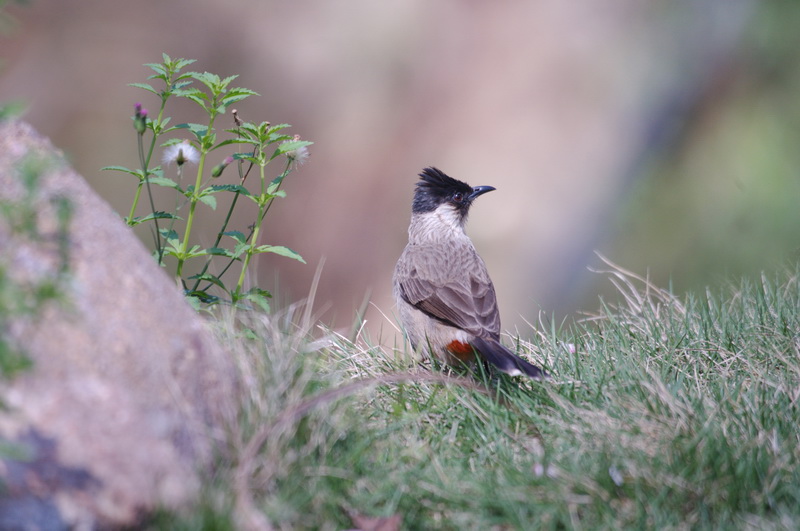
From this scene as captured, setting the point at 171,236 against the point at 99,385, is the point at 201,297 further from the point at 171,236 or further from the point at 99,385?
the point at 99,385

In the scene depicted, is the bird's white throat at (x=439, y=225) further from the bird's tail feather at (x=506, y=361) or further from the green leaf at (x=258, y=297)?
the green leaf at (x=258, y=297)

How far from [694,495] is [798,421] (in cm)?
86

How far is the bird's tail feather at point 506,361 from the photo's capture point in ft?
14.3

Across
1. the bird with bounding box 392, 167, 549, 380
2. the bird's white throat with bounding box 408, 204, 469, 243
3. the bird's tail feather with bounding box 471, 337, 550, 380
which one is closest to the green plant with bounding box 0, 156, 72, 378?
the bird's tail feather with bounding box 471, 337, 550, 380

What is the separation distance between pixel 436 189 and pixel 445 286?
1247mm

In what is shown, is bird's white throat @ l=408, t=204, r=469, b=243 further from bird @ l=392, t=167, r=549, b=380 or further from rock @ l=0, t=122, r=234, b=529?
rock @ l=0, t=122, r=234, b=529

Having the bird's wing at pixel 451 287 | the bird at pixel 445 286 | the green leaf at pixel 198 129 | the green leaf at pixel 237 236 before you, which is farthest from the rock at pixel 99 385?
the bird's wing at pixel 451 287

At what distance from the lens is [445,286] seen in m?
5.93

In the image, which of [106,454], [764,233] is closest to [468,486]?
[106,454]

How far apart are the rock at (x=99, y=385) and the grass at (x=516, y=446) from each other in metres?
0.15

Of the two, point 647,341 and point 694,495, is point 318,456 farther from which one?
point 647,341

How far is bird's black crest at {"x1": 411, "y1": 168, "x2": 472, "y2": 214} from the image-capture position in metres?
6.88

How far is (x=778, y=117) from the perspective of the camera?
32.9 ft

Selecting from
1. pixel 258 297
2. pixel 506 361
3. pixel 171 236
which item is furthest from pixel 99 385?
pixel 506 361
